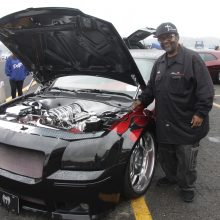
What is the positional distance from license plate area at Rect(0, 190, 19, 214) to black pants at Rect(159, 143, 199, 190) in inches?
65.4

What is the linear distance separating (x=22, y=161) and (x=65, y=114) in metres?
0.80

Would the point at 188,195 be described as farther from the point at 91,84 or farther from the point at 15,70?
the point at 15,70

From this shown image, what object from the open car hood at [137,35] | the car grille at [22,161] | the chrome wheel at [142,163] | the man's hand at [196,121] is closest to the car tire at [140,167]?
the chrome wheel at [142,163]

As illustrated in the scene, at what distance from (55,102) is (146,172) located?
138 cm

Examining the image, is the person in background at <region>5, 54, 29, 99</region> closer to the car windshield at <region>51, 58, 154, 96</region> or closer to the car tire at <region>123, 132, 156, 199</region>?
the car windshield at <region>51, 58, 154, 96</region>

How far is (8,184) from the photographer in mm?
3168

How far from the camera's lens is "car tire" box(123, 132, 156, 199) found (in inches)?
137

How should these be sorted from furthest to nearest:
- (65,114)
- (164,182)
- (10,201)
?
(164,182)
(65,114)
(10,201)

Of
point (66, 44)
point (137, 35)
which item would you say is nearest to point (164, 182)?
point (66, 44)

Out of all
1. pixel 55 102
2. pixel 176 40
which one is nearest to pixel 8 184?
pixel 55 102

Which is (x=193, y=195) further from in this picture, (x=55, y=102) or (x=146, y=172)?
(x=55, y=102)

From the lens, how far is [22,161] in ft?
10.5

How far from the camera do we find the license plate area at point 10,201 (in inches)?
124

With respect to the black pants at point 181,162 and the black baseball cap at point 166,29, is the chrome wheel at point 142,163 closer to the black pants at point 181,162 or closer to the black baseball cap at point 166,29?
the black pants at point 181,162
